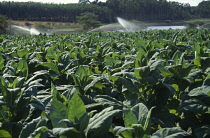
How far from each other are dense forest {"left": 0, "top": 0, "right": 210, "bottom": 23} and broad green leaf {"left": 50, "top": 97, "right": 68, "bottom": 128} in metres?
115

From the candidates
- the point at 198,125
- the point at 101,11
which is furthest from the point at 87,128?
the point at 101,11

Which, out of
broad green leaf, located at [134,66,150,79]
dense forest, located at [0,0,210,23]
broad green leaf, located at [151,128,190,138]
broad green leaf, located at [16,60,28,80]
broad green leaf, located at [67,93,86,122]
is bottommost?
broad green leaf, located at [151,128,190,138]

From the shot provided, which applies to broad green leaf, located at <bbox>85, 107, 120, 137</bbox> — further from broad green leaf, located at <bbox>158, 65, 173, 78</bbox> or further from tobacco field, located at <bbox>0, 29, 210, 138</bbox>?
broad green leaf, located at <bbox>158, 65, 173, 78</bbox>

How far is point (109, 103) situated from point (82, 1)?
179m

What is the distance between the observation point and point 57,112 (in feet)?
4.21


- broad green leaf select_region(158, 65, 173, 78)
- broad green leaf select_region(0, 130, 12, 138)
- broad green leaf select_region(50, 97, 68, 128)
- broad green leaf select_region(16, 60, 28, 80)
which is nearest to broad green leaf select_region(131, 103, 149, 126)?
broad green leaf select_region(50, 97, 68, 128)

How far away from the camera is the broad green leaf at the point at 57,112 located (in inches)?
49.6

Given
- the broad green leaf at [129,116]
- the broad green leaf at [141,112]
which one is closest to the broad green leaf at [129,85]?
the broad green leaf at [141,112]

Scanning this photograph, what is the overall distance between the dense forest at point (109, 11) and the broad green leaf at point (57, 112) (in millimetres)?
115278

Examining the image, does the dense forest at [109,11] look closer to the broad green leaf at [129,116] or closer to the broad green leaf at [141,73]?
the broad green leaf at [141,73]

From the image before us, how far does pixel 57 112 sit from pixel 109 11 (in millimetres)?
130894

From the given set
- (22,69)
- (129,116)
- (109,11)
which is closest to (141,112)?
(129,116)

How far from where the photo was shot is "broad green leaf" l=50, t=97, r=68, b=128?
1.26 m

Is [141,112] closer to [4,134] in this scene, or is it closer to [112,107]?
[112,107]
